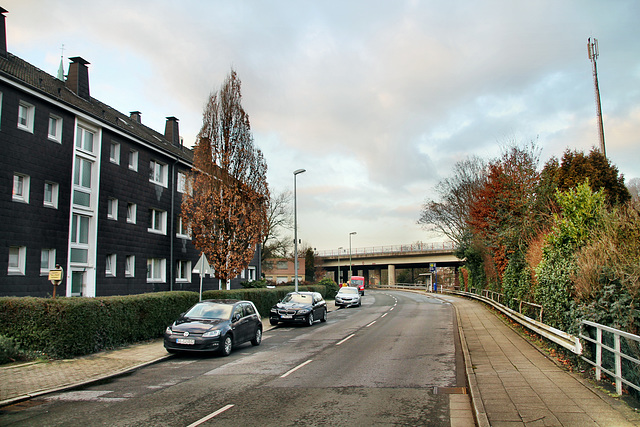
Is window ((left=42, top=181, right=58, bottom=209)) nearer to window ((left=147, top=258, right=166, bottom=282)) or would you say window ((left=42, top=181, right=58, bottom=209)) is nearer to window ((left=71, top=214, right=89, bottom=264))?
window ((left=71, top=214, right=89, bottom=264))

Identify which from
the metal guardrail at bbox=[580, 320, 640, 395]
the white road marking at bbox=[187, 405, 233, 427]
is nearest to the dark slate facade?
the white road marking at bbox=[187, 405, 233, 427]

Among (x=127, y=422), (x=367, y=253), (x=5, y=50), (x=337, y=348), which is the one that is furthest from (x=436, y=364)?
(x=367, y=253)

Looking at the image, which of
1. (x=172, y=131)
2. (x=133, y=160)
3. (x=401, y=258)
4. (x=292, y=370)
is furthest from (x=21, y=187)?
(x=401, y=258)

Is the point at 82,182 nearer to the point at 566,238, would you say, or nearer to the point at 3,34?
the point at 3,34

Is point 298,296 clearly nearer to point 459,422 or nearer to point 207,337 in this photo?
point 207,337

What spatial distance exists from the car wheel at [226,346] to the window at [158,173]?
17.8 meters

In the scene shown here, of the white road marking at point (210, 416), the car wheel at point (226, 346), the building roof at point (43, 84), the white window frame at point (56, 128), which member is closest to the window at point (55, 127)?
the white window frame at point (56, 128)

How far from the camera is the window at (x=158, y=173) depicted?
2893cm

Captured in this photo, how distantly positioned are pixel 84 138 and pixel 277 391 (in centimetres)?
1969

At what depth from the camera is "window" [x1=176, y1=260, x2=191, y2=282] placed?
30.7 metres

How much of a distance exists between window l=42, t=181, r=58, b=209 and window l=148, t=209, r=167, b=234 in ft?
24.7

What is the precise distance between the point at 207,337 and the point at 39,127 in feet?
45.2

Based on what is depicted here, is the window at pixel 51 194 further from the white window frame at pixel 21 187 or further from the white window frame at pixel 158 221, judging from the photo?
the white window frame at pixel 158 221

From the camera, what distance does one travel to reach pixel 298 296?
23438 millimetres
